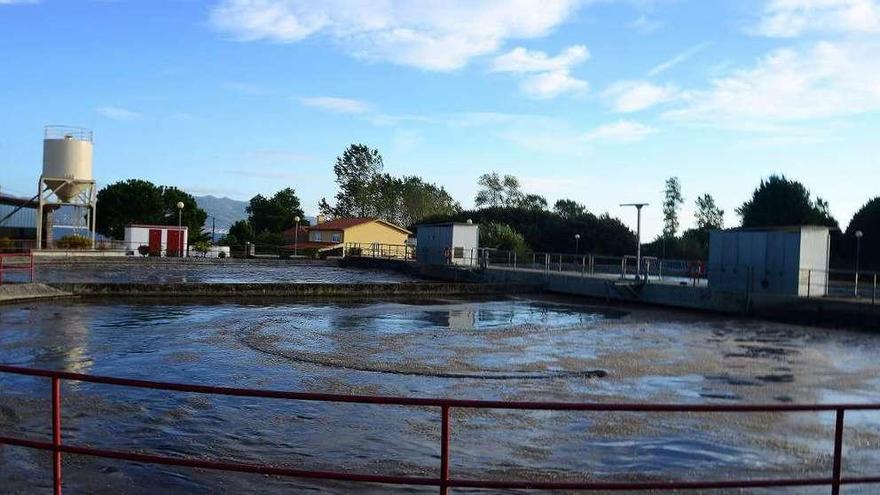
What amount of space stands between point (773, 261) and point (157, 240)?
3884 cm

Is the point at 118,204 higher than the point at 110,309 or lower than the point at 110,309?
higher

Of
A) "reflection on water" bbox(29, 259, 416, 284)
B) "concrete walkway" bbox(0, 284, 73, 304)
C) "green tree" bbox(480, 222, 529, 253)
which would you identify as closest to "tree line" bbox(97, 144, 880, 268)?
"green tree" bbox(480, 222, 529, 253)

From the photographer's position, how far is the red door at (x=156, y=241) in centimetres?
5053

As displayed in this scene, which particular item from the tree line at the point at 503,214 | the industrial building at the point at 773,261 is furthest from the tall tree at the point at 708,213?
the industrial building at the point at 773,261

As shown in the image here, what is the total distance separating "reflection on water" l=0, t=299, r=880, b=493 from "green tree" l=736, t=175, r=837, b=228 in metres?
57.5

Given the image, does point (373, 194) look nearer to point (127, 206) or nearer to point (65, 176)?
point (127, 206)

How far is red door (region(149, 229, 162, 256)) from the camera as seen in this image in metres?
50.5

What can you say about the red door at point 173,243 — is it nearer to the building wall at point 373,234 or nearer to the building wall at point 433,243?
the building wall at point 433,243

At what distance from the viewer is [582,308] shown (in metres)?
27.0

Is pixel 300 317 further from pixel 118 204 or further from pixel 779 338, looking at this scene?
pixel 118 204

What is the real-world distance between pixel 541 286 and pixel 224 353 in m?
21.0

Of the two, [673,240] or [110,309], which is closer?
[110,309]

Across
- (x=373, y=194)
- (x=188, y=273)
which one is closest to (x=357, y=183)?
(x=373, y=194)

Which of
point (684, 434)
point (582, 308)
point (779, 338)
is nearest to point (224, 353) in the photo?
point (684, 434)
